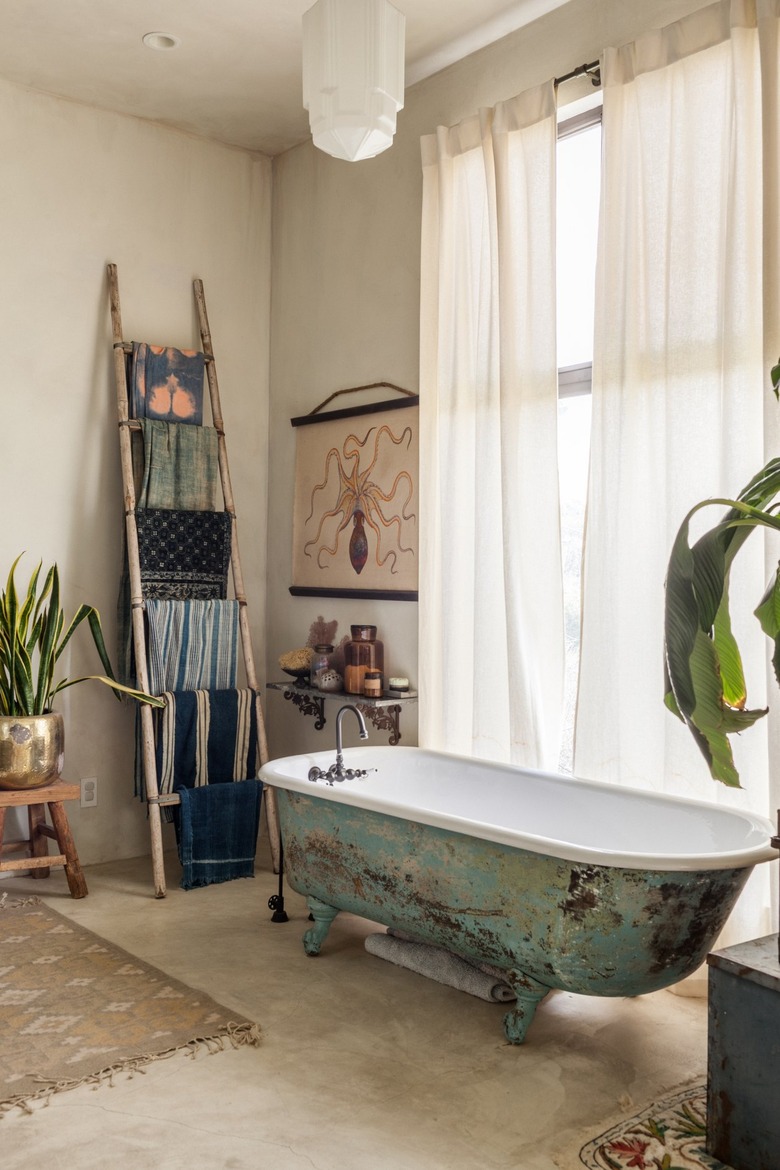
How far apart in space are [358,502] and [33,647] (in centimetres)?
137

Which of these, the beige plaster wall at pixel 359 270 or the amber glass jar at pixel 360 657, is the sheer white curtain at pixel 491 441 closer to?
the beige plaster wall at pixel 359 270

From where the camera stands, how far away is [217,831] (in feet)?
13.0

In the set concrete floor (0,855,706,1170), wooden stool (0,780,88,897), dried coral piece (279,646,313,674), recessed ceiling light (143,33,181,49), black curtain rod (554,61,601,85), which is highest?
recessed ceiling light (143,33,181,49)

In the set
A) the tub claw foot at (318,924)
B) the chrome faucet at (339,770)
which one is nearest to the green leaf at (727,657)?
the chrome faucet at (339,770)

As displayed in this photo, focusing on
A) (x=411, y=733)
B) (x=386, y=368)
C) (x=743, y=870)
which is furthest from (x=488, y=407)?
(x=743, y=870)

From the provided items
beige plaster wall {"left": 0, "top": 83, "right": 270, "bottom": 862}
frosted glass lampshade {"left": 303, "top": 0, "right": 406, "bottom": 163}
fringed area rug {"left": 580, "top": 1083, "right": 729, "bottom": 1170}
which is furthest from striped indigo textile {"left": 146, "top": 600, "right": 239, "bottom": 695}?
fringed area rug {"left": 580, "top": 1083, "right": 729, "bottom": 1170}

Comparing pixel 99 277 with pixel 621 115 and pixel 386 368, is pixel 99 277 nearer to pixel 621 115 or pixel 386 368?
pixel 386 368

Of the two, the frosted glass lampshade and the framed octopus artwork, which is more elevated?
the frosted glass lampshade

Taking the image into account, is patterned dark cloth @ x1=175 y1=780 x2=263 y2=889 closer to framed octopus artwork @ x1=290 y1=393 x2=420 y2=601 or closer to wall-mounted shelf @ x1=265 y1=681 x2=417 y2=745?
wall-mounted shelf @ x1=265 y1=681 x2=417 y2=745

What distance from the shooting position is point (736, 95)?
2740 millimetres

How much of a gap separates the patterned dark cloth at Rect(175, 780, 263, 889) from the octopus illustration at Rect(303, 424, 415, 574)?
102cm

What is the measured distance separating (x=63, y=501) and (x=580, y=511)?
2079mm

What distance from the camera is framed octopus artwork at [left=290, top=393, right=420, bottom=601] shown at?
3941 millimetres

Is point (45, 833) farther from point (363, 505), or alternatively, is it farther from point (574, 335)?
point (574, 335)
